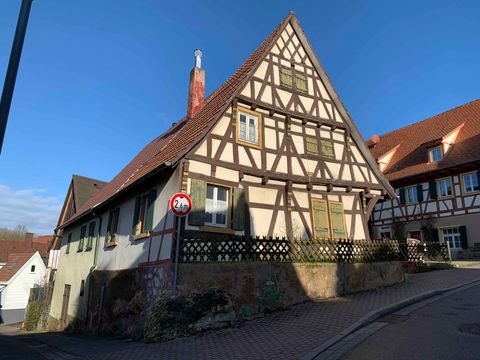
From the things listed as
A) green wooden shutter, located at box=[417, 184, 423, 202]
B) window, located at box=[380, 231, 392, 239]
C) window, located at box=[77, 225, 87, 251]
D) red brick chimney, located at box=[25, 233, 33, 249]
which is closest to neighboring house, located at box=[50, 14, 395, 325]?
window, located at box=[77, 225, 87, 251]

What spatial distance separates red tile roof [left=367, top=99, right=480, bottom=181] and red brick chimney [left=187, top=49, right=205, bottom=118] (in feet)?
51.6

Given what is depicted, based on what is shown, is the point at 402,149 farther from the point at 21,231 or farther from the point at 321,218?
the point at 21,231

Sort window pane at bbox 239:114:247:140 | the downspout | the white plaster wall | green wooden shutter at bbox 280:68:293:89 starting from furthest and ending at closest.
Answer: the white plaster wall
the downspout
green wooden shutter at bbox 280:68:293:89
window pane at bbox 239:114:247:140

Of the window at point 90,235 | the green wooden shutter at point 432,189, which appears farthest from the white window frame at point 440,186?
the window at point 90,235

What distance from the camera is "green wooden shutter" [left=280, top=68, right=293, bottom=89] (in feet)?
51.3

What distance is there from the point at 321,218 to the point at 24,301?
126 ft

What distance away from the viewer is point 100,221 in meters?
17.6

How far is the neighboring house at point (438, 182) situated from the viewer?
23188 mm

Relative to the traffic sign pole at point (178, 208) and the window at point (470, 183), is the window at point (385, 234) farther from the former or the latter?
the traffic sign pole at point (178, 208)

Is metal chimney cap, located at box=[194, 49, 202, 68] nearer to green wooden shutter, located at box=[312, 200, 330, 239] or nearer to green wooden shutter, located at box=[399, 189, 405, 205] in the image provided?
green wooden shutter, located at box=[312, 200, 330, 239]

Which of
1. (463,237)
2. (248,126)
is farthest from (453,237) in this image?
(248,126)

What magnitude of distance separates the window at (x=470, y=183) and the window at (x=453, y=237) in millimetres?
2515

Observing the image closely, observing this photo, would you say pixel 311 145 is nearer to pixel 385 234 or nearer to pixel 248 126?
pixel 248 126

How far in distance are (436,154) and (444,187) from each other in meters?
2.49
